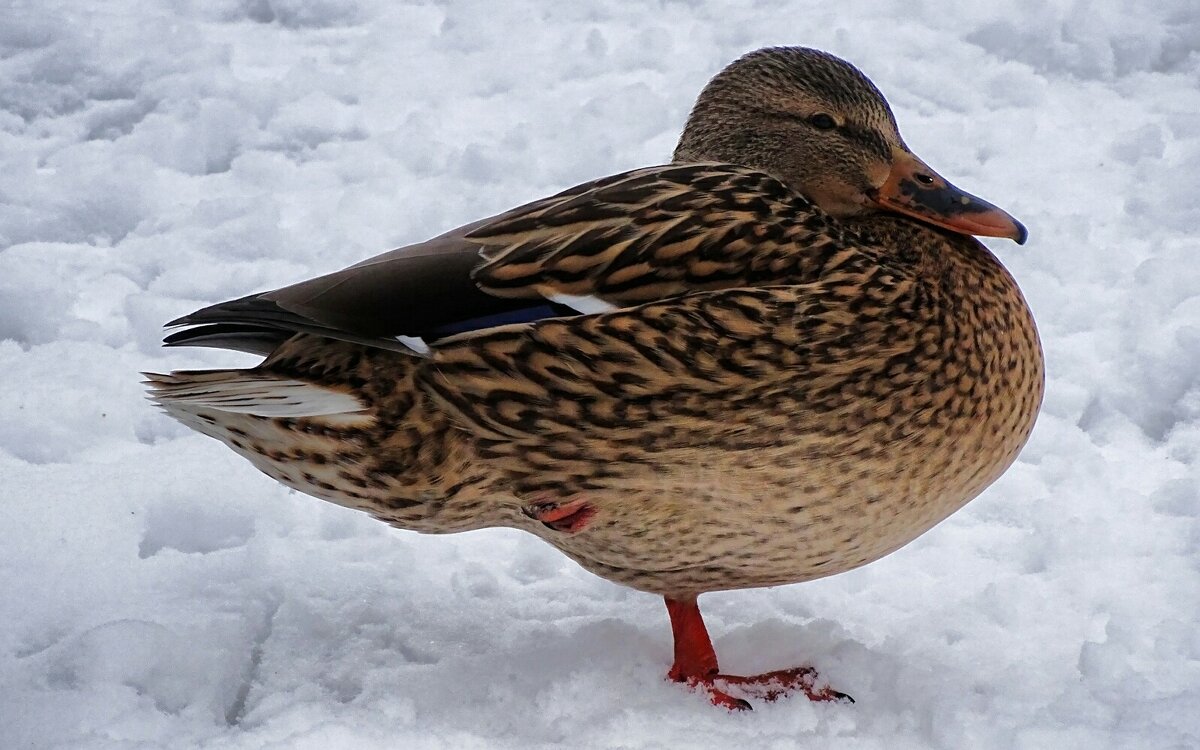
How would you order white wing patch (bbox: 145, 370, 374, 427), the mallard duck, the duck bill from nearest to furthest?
the mallard duck, white wing patch (bbox: 145, 370, 374, 427), the duck bill

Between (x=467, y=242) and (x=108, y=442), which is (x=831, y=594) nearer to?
(x=467, y=242)

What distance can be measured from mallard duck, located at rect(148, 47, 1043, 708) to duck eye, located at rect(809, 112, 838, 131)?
0.67 feet

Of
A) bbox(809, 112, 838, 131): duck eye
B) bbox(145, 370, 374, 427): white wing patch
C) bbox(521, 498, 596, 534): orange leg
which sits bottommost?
bbox(521, 498, 596, 534): orange leg

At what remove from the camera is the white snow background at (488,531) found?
305cm

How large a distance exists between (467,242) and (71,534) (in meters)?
1.38

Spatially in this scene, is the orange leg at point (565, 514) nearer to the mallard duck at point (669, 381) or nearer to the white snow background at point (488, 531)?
the mallard duck at point (669, 381)

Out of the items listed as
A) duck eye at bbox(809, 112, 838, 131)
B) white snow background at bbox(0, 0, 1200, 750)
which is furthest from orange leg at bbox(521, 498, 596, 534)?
duck eye at bbox(809, 112, 838, 131)

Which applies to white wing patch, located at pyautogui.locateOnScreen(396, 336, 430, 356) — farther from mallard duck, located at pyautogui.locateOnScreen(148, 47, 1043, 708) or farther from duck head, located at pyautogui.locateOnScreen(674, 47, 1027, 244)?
duck head, located at pyautogui.locateOnScreen(674, 47, 1027, 244)

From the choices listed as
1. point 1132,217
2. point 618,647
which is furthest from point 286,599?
point 1132,217

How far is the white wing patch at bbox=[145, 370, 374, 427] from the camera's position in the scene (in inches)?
115

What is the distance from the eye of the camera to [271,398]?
293 centimetres

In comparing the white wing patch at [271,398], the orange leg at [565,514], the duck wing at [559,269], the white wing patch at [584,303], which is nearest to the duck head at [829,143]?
the duck wing at [559,269]

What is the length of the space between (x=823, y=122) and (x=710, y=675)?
4.46ft

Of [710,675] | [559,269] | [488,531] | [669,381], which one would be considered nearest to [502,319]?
[559,269]
